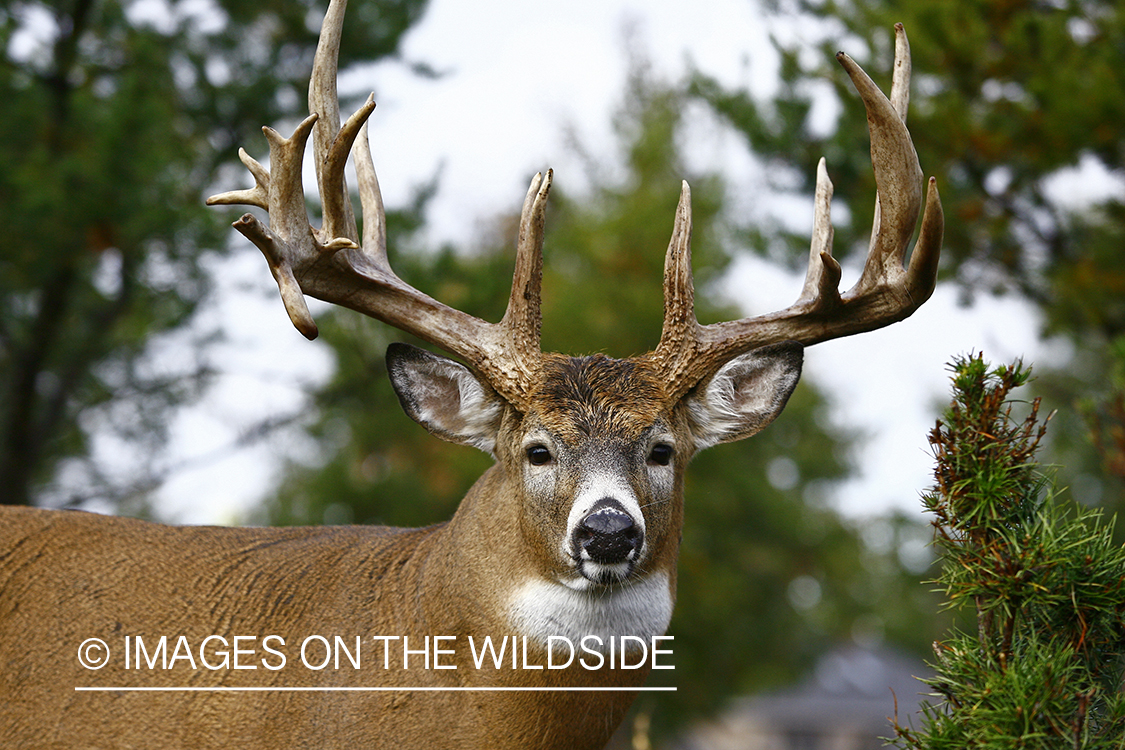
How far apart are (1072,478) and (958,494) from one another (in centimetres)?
2433

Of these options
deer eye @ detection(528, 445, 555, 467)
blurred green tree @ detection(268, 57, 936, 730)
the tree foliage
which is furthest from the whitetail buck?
blurred green tree @ detection(268, 57, 936, 730)

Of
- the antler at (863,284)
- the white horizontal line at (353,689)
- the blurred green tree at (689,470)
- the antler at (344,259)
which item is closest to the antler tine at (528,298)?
the antler at (344,259)

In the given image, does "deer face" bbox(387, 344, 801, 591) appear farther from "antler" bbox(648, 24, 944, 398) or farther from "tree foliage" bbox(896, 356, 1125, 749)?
"tree foliage" bbox(896, 356, 1125, 749)

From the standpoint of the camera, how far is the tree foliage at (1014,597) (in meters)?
2.88

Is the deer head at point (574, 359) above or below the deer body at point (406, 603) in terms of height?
above

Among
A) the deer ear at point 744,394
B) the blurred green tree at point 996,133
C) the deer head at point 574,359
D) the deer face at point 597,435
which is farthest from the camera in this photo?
the blurred green tree at point 996,133

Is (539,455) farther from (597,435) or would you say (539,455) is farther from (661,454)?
(661,454)

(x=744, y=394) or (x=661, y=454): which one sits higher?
(x=744, y=394)

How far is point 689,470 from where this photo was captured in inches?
790

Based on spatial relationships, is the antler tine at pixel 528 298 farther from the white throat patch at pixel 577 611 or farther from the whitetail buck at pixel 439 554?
the white throat patch at pixel 577 611

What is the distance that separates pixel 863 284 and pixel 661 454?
1.22 m

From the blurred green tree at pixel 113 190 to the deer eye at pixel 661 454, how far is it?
667 cm

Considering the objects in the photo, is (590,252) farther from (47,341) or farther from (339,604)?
(339,604)
